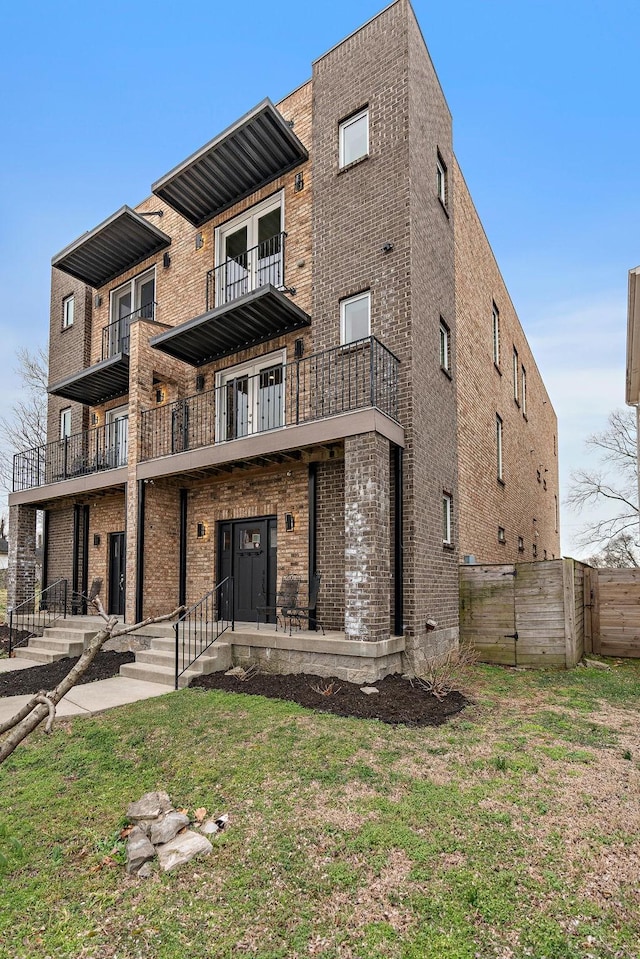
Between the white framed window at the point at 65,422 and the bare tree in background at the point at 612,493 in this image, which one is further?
the bare tree in background at the point at 612,493

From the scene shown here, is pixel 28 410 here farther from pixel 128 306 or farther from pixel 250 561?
pixel 250 561

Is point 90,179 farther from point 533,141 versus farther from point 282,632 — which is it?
point 282,632

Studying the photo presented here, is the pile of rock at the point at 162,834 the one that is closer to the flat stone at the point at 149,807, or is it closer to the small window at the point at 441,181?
the flat stone at the point at 149,807

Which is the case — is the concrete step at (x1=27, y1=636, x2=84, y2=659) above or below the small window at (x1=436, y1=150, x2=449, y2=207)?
below

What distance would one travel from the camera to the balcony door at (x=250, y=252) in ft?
37.2

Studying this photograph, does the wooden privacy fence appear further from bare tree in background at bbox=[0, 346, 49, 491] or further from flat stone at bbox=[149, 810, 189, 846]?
bare tree in background at bbox=[0, 346, 49, 491]

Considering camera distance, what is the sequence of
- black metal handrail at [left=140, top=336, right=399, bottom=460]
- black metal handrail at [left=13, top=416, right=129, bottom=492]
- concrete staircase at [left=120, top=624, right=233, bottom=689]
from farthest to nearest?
1. black metal handrail at [left=13, top=416, right=129, bottom=492]
2. black metal handrail at [left=140, top=336, right=399, bottom=460]
3. concrete staircase at [left=120, top=624, right=233, bottom=689]

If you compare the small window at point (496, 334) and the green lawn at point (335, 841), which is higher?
the small window at point (496, 334)

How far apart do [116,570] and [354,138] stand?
1088 centimetres

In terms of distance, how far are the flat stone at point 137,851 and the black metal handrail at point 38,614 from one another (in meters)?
9.32

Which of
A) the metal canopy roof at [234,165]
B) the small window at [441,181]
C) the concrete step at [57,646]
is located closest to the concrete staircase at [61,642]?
the concrete step at [57,646]

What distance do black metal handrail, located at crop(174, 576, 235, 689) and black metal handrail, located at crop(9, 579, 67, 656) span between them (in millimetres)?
3669

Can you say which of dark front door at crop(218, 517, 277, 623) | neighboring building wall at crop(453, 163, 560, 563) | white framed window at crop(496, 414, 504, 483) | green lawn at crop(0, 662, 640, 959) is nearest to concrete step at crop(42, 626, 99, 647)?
dark front door at crop(218, 517, 277, 623)

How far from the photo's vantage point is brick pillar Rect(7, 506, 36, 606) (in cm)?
1384
